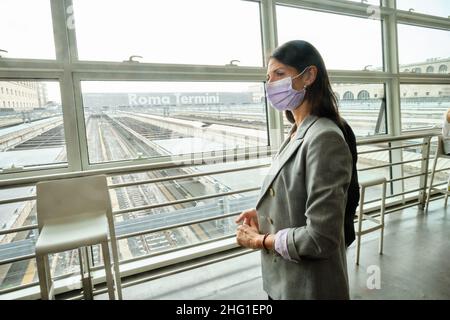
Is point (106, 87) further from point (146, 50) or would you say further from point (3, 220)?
point (3, 220)

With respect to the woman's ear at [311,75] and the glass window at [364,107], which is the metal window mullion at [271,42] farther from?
the woman's ear at [311,75]

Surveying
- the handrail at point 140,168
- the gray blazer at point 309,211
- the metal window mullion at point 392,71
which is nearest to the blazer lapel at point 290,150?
the gray blazer at point 309,211

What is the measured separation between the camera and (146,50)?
7.20ft

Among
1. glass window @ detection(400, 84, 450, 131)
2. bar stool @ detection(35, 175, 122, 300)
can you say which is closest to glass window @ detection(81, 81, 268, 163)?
bar stool @ detection(35, 175, 122, 300)

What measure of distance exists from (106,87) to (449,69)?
179 inches

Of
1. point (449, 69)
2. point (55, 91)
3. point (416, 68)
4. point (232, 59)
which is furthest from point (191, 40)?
point (449, 69)

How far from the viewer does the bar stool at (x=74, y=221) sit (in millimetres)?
1287

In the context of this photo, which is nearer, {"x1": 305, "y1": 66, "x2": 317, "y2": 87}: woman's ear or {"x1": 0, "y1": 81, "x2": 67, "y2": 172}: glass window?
{"x1": 305, "y1": 66, "x2": 317, "y2": 87}: woman's ear

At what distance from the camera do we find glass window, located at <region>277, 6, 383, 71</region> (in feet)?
9.28

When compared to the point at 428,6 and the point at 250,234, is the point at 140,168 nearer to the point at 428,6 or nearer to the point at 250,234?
the point at 250,234

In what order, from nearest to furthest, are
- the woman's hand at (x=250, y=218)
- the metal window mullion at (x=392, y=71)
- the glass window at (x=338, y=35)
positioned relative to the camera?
the woman's hand at (x=250, y=218)
the glass window at (x=338, y=35)
the metal window mullion at (x=392, y=71)

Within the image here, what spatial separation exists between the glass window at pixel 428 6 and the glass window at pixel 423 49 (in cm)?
20

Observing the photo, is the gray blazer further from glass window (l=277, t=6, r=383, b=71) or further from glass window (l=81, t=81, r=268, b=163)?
glass window (l=277, t=6, r=383, b=71)

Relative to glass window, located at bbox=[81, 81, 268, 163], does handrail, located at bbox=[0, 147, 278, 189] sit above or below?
below
